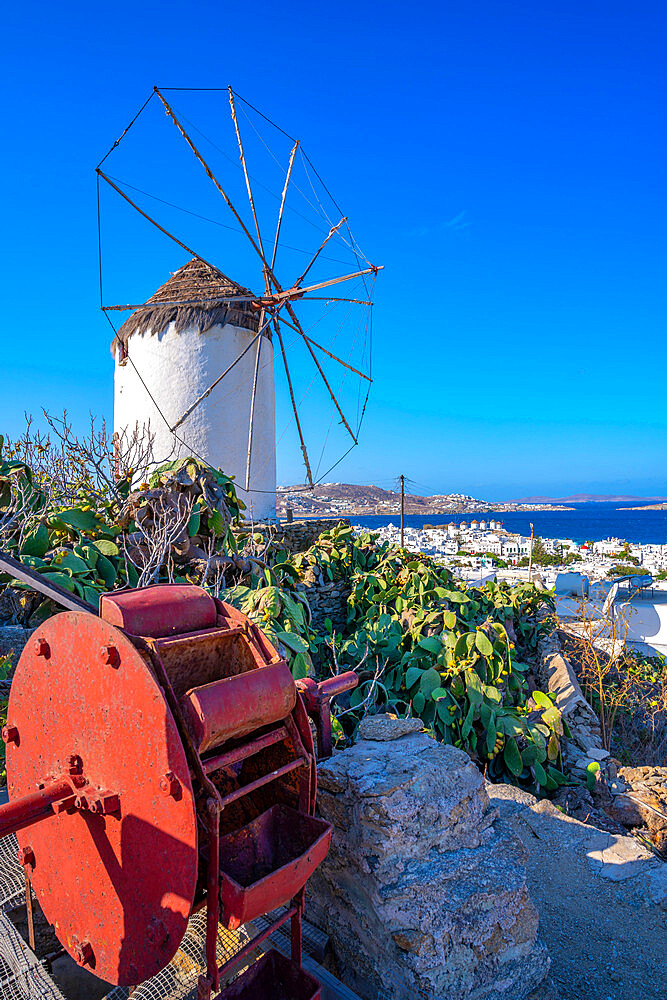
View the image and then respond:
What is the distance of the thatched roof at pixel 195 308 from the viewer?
12.0 metres

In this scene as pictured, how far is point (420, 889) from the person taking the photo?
2.09m

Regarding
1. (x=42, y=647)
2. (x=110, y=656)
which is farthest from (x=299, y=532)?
(x=110, y=656)

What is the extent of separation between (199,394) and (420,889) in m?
11.1

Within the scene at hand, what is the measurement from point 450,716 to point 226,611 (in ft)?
12.6

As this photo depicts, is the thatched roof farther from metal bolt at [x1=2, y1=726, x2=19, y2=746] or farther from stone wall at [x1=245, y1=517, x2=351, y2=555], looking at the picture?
metal bolt at [x1=2, y1=726, x2=19, y2=746]

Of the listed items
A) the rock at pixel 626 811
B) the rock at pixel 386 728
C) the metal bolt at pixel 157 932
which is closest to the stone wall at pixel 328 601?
the rock at pixel 626 811

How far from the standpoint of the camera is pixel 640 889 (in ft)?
11.3

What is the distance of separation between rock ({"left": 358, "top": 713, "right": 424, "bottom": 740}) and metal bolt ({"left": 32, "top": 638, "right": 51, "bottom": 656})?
1.65 meters

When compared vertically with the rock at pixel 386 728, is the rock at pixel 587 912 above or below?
below

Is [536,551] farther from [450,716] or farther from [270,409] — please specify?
[450,716]

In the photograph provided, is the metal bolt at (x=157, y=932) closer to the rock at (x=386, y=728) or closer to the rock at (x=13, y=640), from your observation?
the rock at (x=386, y=728)

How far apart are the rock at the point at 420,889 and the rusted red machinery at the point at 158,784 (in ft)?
1.41

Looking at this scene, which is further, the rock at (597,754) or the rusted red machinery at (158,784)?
the rock at (597,754)

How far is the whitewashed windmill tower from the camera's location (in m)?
12.0
